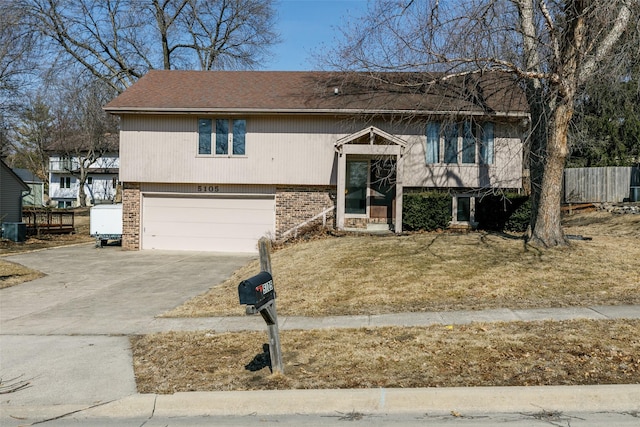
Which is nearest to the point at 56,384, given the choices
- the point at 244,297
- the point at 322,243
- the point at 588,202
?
the point at 244,297

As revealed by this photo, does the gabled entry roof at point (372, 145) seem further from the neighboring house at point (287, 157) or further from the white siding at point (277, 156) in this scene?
the white siding at point (277, 156)

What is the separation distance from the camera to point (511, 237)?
1550cm

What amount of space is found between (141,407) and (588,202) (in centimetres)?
2726

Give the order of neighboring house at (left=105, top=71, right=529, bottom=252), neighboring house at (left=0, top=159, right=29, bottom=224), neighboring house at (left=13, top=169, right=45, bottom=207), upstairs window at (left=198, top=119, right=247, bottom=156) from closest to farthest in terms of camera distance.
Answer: neighboring house at (left=105, top=71, right=529, bottom=252) → upstairs window at (left=198, top=119, right=247, bottom=156) → neighboring house at (left=0, top=159, right=29, bottom=224) → neighboring house at (left=13, top=169, right=45, bottom=207)

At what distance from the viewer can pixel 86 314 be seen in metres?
10.6

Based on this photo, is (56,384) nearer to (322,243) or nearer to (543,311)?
(543,311)

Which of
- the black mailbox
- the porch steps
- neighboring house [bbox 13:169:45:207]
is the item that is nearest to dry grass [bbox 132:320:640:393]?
the black mailbox

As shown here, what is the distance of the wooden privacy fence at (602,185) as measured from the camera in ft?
92.0

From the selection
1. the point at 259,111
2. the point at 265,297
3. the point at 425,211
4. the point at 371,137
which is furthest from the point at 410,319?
the point at 259,111

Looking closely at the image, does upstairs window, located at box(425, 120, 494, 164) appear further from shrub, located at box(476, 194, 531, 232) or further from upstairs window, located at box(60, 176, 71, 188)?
upstairs window, located at box(60, 176, 71, 188)

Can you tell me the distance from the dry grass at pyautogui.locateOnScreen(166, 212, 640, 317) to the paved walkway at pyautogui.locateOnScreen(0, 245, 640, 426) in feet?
2.36

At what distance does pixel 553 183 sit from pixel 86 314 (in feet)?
33.8

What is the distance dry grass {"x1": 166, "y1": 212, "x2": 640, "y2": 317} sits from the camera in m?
9.98

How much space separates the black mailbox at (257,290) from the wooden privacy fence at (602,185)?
2650 centimetres
